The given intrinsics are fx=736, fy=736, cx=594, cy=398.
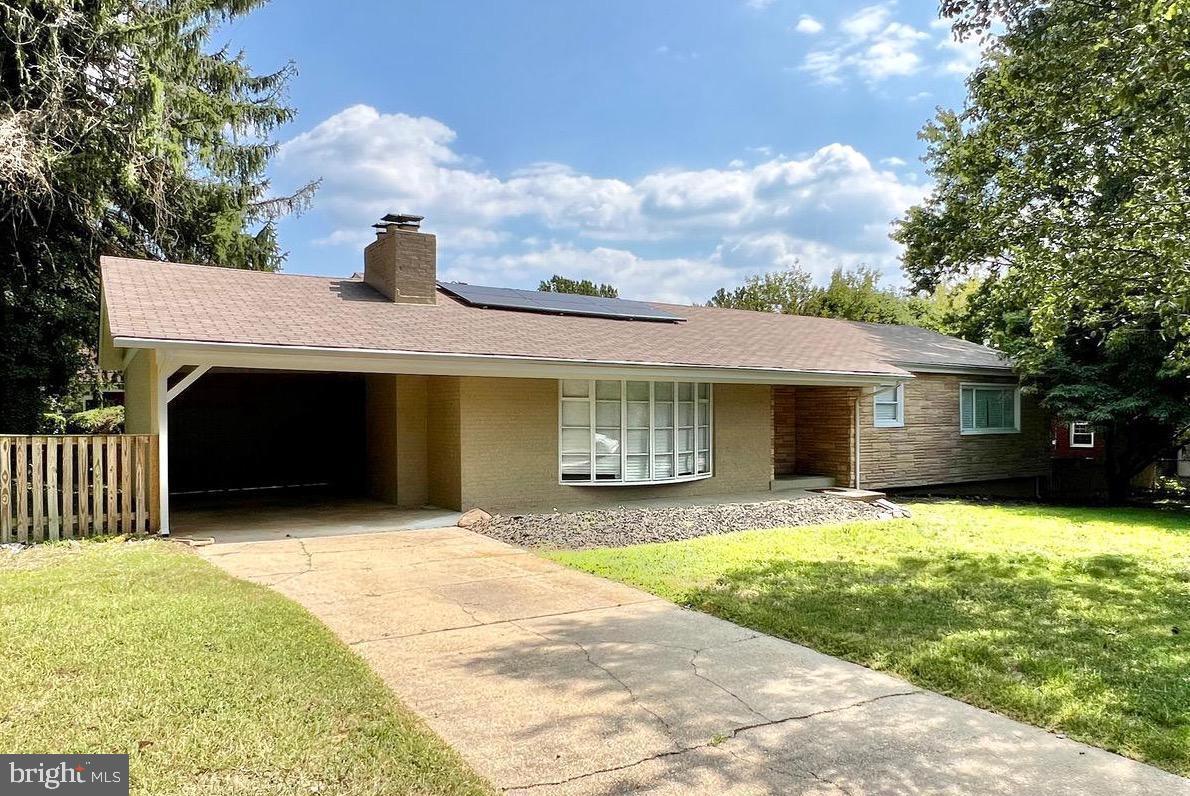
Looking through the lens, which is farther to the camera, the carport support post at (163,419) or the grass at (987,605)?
the carport support post at (163,419)

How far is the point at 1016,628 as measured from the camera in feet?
18.2

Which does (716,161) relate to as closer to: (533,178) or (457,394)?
(533,178)

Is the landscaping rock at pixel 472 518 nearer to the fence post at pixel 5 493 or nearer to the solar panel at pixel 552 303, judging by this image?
the solar panel at pixel 552 303

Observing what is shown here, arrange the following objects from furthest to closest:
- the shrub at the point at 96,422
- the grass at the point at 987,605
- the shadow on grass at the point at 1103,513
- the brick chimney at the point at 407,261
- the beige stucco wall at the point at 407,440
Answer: the shrub at the point at 96,422 < the brick chimney at the point at 407,261 < the shadow on grass at the point at 1103,513 < the beige stucco wall at the point at 407,440 < the grass at the point at 987,605

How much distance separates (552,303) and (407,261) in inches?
126

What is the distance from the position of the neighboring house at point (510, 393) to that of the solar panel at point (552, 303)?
2.9 inches

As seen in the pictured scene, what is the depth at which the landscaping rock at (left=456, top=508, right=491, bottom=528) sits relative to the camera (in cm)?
1027

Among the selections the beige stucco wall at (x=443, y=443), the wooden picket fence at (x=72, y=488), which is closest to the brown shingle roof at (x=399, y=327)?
the beige stucco wall at (x=443, y=443)

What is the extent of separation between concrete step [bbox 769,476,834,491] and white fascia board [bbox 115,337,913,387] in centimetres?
228

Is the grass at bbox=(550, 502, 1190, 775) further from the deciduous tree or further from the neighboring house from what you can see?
the neighboring house

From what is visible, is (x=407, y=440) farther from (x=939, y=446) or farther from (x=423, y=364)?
(x=939, y=446)

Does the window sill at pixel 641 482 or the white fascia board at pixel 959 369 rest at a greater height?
the white fascia board at pixel 959 369

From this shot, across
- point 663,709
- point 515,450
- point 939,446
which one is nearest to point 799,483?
point 939,446

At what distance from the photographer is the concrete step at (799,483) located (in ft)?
47.3
